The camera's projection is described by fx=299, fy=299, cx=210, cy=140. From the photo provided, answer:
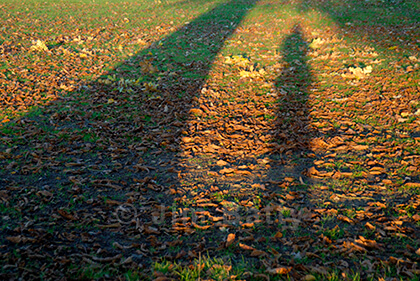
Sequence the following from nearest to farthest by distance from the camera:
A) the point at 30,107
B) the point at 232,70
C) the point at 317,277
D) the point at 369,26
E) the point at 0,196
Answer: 1. the point at 317,277
2. the point at 0,196
3. the point at 30,107
4. the point at 232,70
5. the point at 369,26

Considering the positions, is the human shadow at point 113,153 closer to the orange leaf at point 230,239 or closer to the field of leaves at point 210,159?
the field of leaves at point 210,159

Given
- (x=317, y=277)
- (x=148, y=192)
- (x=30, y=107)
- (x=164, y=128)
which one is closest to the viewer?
(x=317, y=277)

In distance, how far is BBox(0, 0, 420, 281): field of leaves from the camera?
272cm

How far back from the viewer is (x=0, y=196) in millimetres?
3393

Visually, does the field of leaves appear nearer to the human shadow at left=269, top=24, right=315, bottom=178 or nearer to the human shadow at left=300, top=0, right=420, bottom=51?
the human shadow at left=269, top=24, right=315, bottom=178

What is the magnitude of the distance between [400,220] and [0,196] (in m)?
4.36

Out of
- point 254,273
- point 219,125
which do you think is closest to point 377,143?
point 219,125

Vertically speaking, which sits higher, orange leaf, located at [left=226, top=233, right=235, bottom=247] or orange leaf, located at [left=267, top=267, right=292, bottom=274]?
orange leaf, located at [left=267, top=267, right=292, bottom=274]

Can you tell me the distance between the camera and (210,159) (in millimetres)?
4441

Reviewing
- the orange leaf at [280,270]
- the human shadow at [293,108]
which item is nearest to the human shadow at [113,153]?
the orange leaf at [280,270]

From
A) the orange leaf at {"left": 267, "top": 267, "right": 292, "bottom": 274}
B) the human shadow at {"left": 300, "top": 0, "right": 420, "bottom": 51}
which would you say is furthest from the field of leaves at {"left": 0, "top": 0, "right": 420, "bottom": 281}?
the human shadow at {"left": 300, "top": 0, "right": 420, "bottom": 51}

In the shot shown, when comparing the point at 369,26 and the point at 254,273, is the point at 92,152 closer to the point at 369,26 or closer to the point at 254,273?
the point at 254,273

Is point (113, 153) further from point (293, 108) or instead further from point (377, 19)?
point (377, 19)

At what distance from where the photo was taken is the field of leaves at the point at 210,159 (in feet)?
8.93
